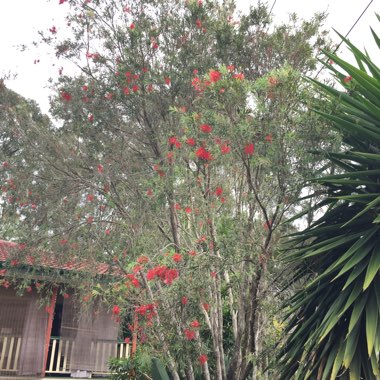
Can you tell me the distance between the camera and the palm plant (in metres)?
3.90

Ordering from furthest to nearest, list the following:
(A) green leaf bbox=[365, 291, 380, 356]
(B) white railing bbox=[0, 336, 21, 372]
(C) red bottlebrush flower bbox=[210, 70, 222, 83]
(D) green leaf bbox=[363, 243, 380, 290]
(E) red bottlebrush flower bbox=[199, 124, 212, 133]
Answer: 1. (B) white railing bbox=[0, 336, 21, 372]
2. (E) red bottlebrush flower bbox=[199, 124, 212, 133]
3. (C) red bottlebrush flower bbox=[210, 70, 222, 83]
4. (D) green leaf bbox=[363, 243, 380, 290]
5. (A) green leaf bbox=[365, 291, 380, 356]

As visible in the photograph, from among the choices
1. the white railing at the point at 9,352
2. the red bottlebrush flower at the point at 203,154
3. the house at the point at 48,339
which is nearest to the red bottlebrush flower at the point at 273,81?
the red bottlebrush flower at the point at 203,154

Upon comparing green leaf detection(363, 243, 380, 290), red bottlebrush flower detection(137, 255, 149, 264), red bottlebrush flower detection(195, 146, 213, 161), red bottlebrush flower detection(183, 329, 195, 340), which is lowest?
red bottlebrush flower detection(183, 329, 195, 340)

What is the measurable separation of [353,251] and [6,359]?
8473 millimetres

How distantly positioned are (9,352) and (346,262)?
324 inches

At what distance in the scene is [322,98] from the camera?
473 cm

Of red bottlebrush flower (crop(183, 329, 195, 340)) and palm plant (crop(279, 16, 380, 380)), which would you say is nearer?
palm plant (crop(279, 16, 380, 380))

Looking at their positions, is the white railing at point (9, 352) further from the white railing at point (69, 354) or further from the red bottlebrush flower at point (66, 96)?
the red bottlebrush flower at point (66, 96)

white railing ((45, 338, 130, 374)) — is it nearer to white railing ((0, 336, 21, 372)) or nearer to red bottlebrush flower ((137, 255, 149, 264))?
white railing ((0, 336, 21, 372))

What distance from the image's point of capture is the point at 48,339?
A: 9969mm

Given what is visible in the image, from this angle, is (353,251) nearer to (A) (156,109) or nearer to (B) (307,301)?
(B) (307,301)

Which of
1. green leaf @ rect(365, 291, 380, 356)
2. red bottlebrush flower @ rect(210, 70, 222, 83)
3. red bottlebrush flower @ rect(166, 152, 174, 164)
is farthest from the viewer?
red bottlebrush flower @ rect(166, 152, 174, 164)

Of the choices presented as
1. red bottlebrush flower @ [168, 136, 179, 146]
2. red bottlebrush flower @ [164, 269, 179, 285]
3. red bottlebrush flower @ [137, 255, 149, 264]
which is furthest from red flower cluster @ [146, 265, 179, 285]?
red bottlebrush flower @ [168, 136, 179, 146]

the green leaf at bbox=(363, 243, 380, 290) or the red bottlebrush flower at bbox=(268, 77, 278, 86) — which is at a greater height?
the red bottlebrush flower at bbox=(268, 77, 278, 86)
